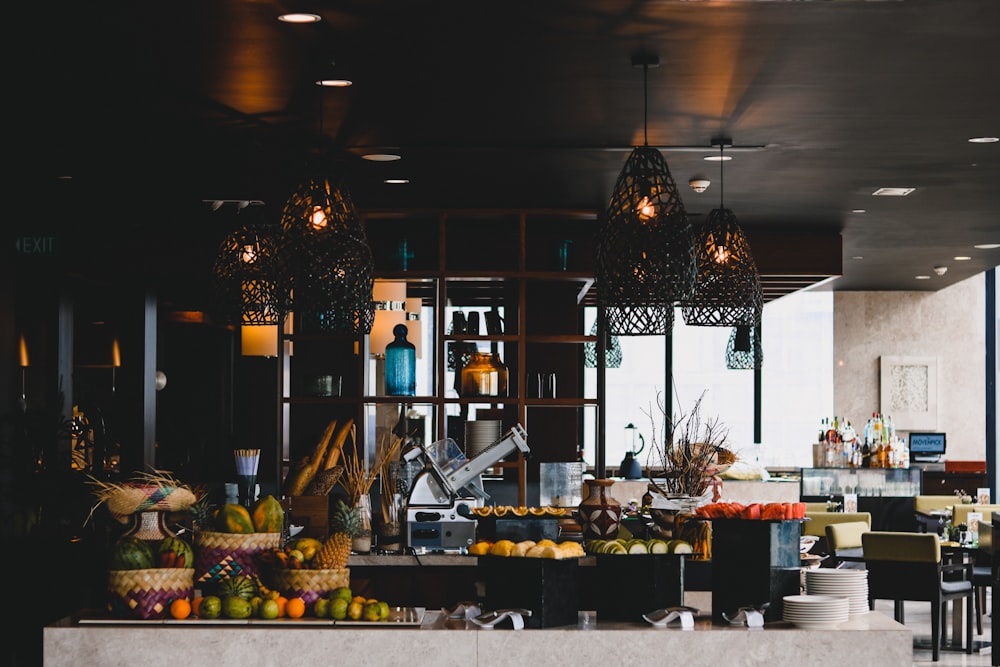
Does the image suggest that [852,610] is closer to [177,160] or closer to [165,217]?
[177,160]

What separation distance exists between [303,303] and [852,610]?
2350 millimetres

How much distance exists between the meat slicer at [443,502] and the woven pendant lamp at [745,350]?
231 inches

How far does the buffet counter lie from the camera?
396 cm

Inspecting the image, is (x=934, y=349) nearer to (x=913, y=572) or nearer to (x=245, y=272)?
(x=913, y=572)

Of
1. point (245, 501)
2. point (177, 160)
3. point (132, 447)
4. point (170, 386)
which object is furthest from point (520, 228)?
point (170, 386)

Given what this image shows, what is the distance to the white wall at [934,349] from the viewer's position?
14453mm

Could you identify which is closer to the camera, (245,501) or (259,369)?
(245,501)

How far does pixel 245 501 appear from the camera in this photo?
575 centimetres

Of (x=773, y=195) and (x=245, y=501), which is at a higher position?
(x=773, y=195)

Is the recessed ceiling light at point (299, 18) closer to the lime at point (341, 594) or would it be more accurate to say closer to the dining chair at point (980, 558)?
the lime at point (341, 594)

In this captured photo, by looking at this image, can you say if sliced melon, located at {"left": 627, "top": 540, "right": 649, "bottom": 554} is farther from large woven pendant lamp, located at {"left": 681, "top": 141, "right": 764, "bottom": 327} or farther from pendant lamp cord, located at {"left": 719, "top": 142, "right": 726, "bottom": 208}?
pendant lamp cord, located at {"left": 719, "top": 142, "right": 726, "bottom": 208}

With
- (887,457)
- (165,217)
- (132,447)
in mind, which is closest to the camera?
(165,217)

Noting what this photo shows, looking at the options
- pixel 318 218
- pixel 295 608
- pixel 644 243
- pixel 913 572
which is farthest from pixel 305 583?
pixel 913 572

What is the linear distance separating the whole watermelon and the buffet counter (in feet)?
0.65
